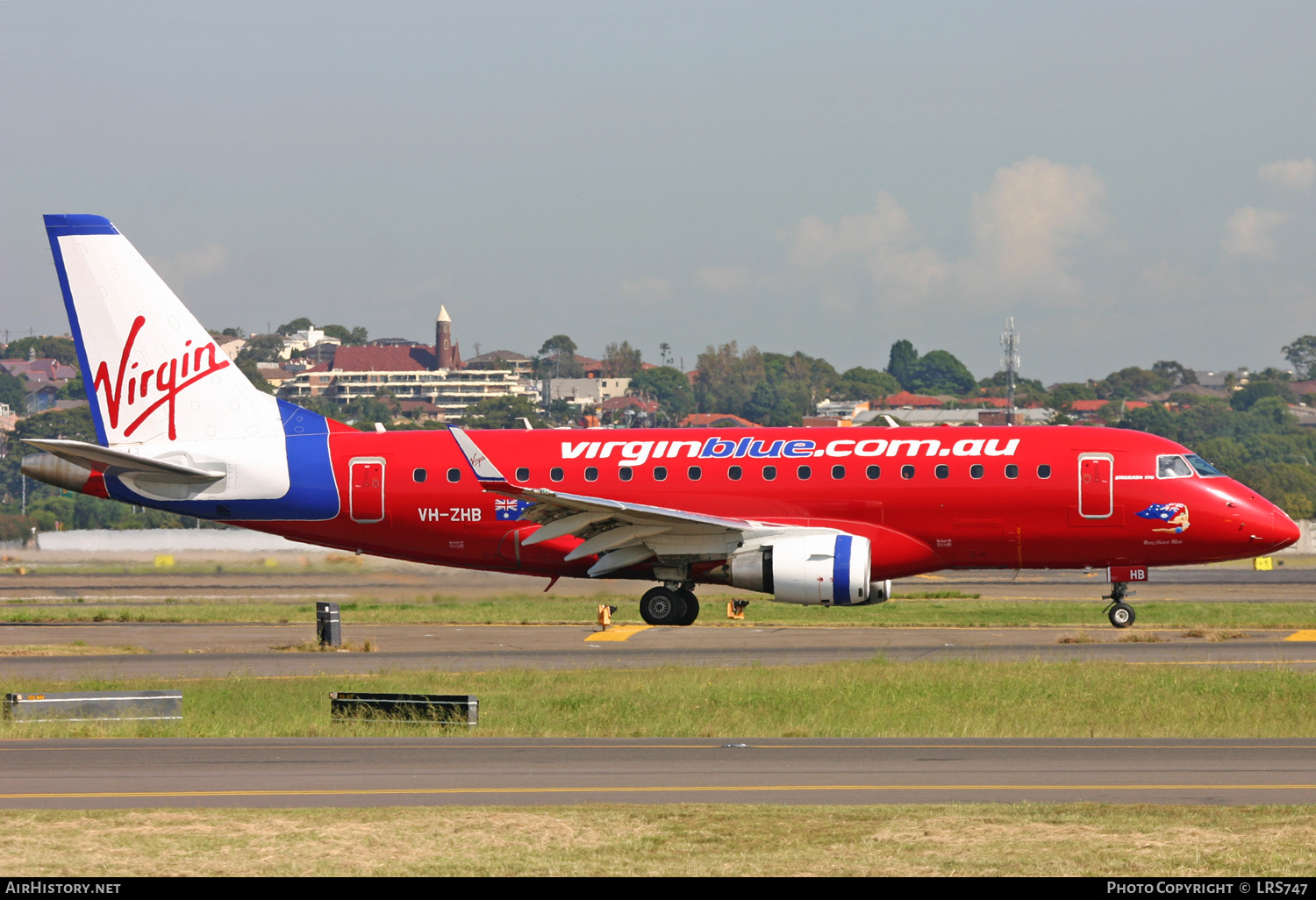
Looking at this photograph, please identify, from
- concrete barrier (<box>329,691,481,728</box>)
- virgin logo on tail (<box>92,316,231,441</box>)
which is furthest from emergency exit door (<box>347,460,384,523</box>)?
concrete barrier (<box>329,691,481,728</box>)

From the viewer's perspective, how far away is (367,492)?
36.4 m

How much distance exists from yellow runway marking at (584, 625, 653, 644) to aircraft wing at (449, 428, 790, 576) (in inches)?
68.8

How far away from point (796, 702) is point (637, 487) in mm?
12276

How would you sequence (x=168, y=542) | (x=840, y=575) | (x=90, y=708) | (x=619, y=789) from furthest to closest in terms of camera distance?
(x=168, y=542) → (x=840, y=575) → (x=90, y=708) → (x=619, y=789)

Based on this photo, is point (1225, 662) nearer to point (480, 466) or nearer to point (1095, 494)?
point (1095, 494)

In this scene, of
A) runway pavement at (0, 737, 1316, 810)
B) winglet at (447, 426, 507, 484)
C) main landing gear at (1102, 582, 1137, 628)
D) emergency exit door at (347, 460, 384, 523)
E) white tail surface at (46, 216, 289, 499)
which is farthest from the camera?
white tail surface at (46, 216, 289, 499)

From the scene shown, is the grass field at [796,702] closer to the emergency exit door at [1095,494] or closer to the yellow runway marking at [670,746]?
the yellow runway marking at [670,746]

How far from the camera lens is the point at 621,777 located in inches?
656

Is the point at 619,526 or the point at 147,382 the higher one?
the point at 147,382

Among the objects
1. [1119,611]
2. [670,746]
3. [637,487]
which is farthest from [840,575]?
[670,746]

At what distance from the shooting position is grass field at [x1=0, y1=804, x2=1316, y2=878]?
11734 mm

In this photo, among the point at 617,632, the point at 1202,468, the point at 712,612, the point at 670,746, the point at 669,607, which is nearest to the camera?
the point at 670,746

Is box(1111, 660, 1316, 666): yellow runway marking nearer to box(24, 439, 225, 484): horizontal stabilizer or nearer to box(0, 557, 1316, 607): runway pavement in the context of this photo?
box(0, 557, 1316, 607): runway pavement

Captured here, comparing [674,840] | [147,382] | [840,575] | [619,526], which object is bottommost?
[674,840]
